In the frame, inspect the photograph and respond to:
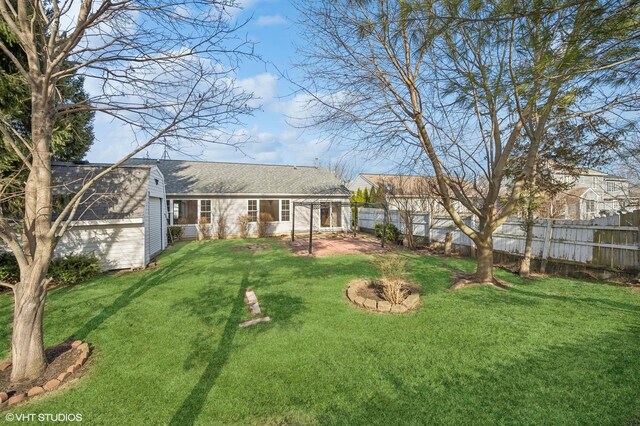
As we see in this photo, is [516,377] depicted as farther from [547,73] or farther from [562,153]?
[562,153]

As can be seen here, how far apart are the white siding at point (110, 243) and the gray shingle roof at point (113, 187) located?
1.10ft

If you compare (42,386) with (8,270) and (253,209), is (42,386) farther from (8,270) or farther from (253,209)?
(253,209)

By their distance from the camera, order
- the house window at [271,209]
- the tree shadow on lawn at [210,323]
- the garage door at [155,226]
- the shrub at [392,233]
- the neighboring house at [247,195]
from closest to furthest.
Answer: the tree shadow on lawn at [210,323] < the garage door at [155,226] < the shrub at [392,233] < the neighboring house at [247,195] < the house window at [271,209]

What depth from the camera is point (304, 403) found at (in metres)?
3.02

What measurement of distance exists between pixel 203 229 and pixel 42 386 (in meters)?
12.9

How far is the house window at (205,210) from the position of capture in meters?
16.2

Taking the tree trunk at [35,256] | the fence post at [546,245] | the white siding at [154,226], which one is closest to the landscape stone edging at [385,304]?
the tree trunk at [35,256]

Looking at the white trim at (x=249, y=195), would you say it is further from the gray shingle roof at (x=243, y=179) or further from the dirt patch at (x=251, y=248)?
the dirt patch at (x=251, y=248)

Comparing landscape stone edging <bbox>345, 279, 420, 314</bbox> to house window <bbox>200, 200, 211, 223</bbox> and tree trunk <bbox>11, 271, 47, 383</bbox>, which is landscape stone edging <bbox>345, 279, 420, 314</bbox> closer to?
tree trunk <bbox>11, 271, 47, 383</bbox>

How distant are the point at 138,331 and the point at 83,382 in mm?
1273

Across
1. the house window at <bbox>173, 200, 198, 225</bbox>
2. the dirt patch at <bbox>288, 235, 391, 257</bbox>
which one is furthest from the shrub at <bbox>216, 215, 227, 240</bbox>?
the dirt patch at <bbox>288, 235, 391, 257</bbox>

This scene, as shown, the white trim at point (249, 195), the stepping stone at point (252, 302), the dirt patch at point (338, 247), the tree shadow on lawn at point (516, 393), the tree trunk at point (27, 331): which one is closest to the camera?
the tree shadow on lawn at point (516, 393)

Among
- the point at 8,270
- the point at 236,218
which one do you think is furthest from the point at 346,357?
the point at 236,218

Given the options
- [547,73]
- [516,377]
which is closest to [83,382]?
[516,377]
